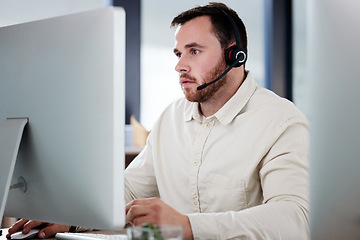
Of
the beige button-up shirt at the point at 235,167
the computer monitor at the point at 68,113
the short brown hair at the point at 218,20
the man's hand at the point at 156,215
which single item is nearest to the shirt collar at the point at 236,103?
the beige button-up shirt at the point at 235,167

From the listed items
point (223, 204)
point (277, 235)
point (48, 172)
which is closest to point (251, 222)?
point (277, 235)

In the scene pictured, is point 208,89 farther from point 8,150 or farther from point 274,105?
point 8,150

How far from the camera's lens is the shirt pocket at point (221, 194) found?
1.32 m

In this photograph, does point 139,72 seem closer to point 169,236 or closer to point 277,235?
point 277,235

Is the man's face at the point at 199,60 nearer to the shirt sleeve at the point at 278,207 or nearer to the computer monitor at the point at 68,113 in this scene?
the shirt sleeve at the point at 278,207

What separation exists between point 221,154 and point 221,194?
0.13 metres

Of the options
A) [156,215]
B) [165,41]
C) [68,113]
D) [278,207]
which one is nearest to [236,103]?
[278,207]

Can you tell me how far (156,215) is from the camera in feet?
3.01

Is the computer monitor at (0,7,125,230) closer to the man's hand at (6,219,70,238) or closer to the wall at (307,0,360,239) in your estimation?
the man's hand at (6,219,70,238)

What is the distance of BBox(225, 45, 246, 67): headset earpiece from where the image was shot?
1.46m

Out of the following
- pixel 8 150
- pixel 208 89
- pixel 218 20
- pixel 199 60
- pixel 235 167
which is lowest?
pixel 235 167

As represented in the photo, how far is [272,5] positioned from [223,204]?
2.65 m

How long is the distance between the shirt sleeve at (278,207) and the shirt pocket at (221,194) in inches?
4.1

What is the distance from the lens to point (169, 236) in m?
0.64
